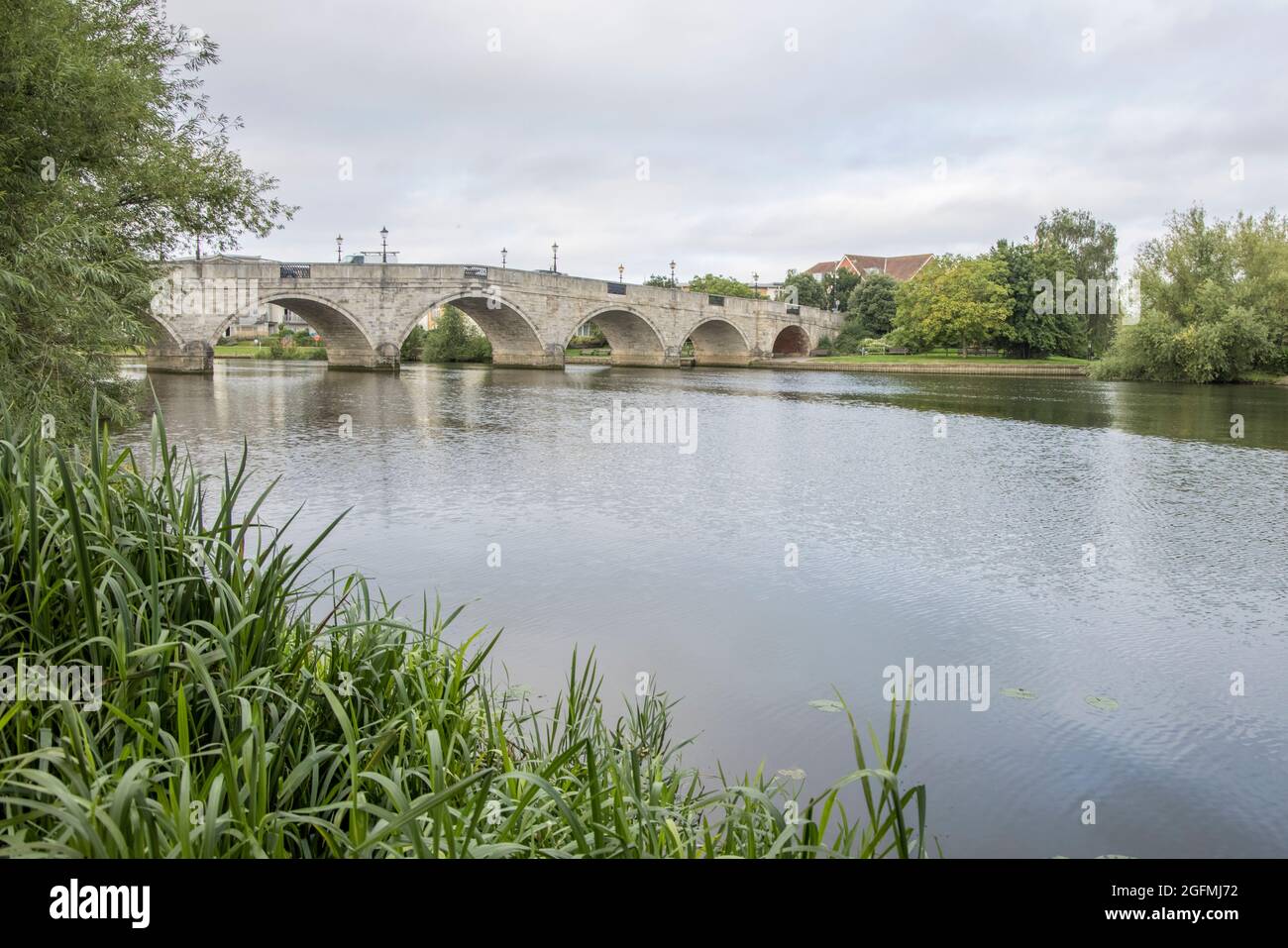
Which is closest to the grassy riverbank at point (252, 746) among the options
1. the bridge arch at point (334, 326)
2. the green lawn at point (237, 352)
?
the bridge arch at point (334, 326)

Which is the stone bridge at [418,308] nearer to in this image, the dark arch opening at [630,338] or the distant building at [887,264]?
the dark arch opening at [630,338]

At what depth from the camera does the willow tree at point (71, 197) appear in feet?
27.2

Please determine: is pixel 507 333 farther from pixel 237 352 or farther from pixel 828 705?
pixel 828 705

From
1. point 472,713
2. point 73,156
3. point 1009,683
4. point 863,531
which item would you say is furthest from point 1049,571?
point 73,156

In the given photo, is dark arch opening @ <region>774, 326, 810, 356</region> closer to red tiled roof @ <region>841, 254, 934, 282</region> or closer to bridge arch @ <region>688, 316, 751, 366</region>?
bridge arch @ <region>688, 316, 751, 366</region>

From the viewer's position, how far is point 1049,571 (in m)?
8.15

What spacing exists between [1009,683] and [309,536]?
19.4ft

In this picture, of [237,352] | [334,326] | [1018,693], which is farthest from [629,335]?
[1018,693]

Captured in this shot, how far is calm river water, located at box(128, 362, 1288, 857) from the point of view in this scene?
458 cm

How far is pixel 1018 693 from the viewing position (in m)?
5.49

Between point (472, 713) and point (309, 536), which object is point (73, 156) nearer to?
point (309, 536)

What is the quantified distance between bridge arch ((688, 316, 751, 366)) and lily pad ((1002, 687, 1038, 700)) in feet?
169

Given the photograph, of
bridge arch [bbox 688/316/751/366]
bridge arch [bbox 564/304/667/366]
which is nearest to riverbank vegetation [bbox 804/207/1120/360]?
bridge arch [bbox 688/316/751/366]

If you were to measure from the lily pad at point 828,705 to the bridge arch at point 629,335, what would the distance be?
41517 mm
